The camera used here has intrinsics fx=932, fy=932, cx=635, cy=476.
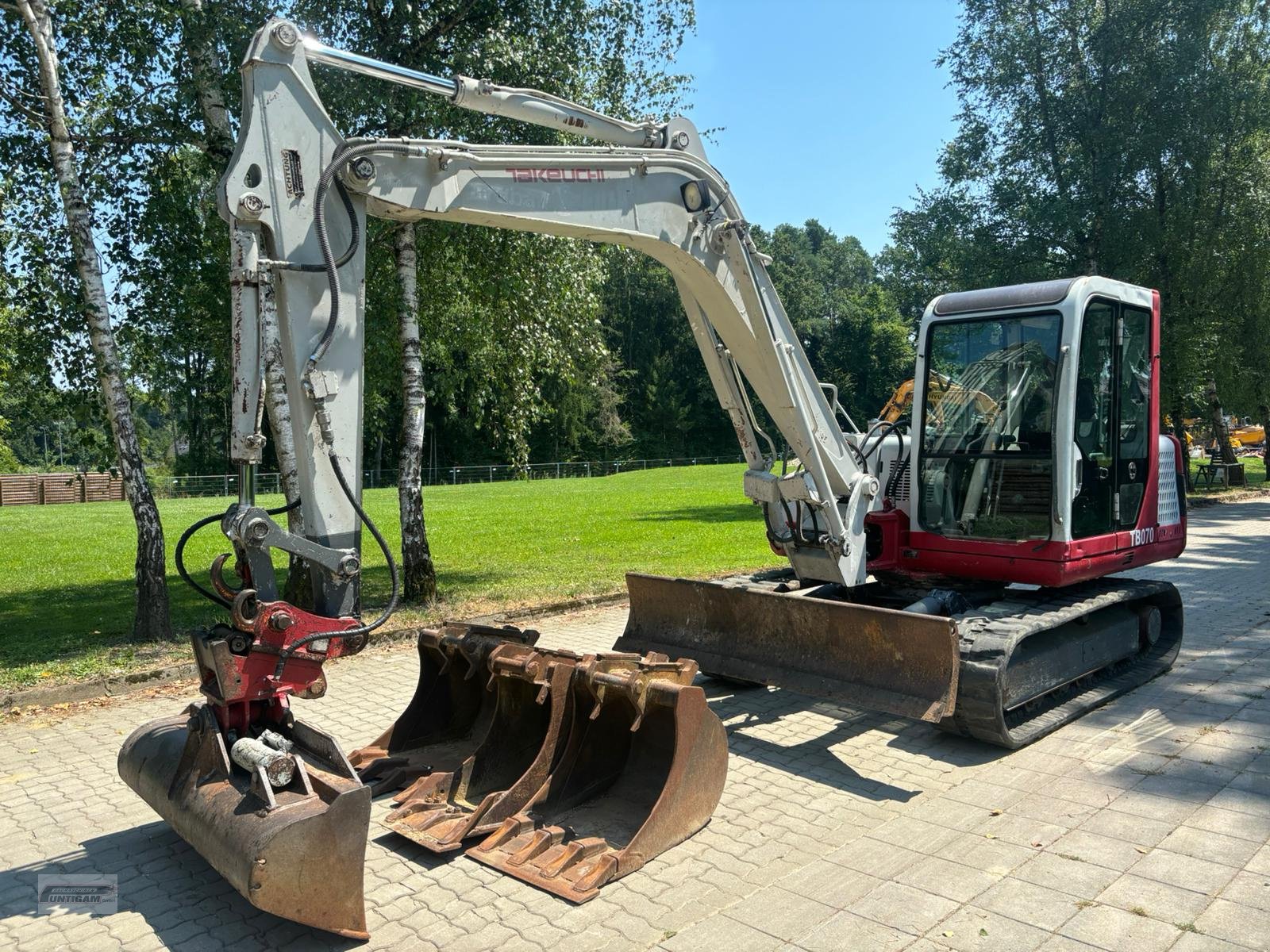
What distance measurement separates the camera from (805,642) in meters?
6.24

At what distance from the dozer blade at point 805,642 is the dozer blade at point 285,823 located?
3.17 meters

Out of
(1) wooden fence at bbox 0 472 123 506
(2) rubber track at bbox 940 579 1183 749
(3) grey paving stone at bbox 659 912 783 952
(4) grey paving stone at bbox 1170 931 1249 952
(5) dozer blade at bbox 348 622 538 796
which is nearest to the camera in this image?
(4) grey paving stone at bbox 1170 931 1249 952

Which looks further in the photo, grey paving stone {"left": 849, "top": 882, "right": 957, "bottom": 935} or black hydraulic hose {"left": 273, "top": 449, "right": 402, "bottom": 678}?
black hydraulic hose {"left": 273, "top": 449, "right": 402, "bottom": 678}

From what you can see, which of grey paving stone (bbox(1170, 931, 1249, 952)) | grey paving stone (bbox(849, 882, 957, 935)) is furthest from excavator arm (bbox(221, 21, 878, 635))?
grey paving stone (bbox(1170, 931, 1249, 952))

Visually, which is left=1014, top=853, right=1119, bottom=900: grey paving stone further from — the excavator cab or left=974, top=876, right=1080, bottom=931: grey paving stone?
the excavator cab

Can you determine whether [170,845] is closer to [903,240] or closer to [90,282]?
[90,282]

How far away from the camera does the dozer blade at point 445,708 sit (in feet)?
17.9

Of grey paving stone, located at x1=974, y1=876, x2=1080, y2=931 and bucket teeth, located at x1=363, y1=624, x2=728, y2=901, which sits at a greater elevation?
bucket teeth, located at x1=363, y1=624, x2=728, y2=901

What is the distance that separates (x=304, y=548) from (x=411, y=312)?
612cm

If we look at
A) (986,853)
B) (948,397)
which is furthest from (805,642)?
(948,397)

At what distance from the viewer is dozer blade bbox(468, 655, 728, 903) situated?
4309 mm

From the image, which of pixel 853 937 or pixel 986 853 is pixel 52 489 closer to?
pixel 986 853

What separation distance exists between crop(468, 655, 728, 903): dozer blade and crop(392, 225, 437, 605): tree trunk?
5.04 meters

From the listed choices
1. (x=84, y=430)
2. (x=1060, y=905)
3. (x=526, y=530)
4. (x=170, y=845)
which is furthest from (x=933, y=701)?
(x=526, y=530)
